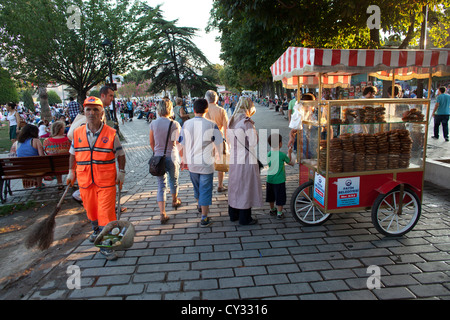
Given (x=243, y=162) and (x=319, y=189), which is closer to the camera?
(x=319, y=189)

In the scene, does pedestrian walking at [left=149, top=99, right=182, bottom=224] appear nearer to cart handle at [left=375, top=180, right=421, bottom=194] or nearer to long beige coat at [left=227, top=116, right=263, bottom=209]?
long beige coat at [left=227, top=116, right=263, bottom=209]

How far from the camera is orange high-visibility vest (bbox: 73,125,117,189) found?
3.62 m

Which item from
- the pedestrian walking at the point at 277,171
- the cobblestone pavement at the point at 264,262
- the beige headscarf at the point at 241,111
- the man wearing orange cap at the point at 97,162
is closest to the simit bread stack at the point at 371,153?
the cobblestone pavement at the point at 264,262

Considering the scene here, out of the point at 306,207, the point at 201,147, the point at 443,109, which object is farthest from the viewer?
the point at 443,109

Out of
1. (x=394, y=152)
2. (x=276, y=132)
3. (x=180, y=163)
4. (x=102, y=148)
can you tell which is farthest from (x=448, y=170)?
(x=102, y=148)

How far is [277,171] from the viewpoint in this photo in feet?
15.0

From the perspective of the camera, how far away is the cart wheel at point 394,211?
3982 mm

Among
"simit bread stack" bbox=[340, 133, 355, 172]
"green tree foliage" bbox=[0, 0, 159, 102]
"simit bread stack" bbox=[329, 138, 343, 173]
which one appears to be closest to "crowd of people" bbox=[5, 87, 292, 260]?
"simit bread stack" bbox=[329, 138, 343, 173]

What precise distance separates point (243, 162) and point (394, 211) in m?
2.22

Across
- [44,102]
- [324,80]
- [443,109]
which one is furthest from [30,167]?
[44,102]

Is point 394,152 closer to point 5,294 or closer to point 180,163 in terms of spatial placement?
point 180,163

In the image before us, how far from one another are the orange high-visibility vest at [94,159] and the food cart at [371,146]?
2648 millimetres

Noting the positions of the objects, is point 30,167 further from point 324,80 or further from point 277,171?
point 324,80

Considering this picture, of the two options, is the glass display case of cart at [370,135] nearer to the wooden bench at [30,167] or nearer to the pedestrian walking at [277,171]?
the pedestrian walking at [277,171]
